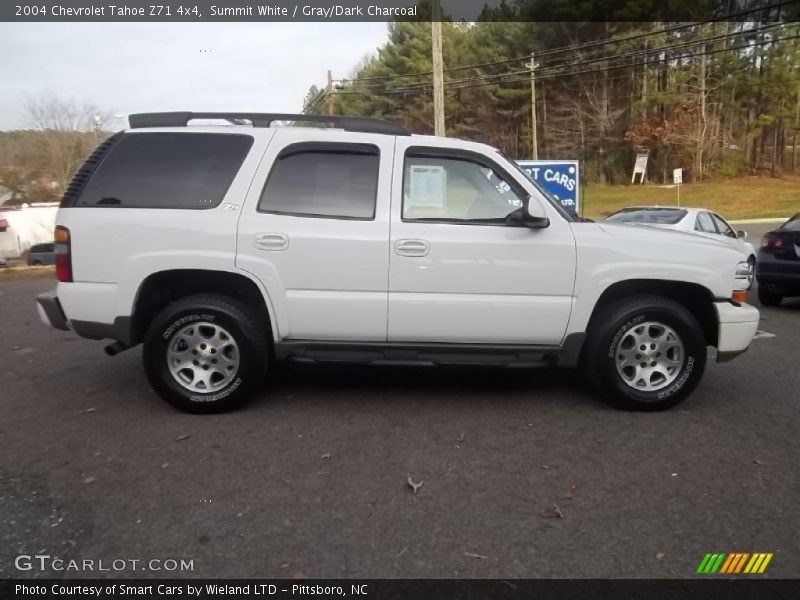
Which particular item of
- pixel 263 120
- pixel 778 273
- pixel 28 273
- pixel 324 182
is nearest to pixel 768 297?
pixel 778 273

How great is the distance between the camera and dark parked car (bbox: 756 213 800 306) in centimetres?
789

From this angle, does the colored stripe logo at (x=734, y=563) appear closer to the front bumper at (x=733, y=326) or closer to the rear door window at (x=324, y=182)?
the front bumper at (x=733, y=326)

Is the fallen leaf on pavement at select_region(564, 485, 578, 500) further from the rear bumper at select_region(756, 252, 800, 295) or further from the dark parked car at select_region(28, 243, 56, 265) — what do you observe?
the dark parked car at select_region(28, 243, 56, 265)

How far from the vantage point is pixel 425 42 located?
4053 cm

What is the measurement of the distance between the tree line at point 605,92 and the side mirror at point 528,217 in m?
39.1

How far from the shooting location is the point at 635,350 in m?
4.33

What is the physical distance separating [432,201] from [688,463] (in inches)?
92.0

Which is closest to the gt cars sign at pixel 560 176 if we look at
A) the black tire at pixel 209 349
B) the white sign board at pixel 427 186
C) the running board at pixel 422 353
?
the white sign board at pixel 427 186

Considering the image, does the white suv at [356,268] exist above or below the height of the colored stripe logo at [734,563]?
above

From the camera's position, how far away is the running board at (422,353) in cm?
425

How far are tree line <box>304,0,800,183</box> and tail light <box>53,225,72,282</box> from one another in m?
39.2

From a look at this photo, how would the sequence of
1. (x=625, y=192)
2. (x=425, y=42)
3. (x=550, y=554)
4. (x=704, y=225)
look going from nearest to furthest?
(x=550, y=554) < (x=704, y=225) < (x=425, y=42) < (x=625, y=192)

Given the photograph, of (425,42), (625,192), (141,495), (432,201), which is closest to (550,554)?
(141,495)

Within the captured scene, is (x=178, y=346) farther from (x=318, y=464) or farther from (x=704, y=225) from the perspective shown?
(x=704, y=225)
